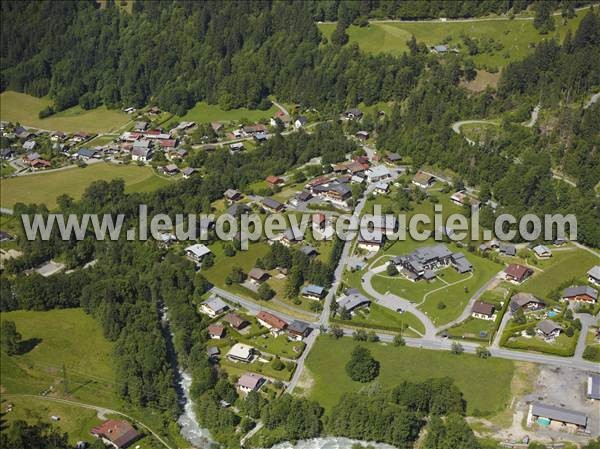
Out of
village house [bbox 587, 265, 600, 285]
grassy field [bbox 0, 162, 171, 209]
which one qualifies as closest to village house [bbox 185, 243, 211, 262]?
grassy field [bbox 0, 162, 171, 209]

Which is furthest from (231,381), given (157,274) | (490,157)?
(490,157)

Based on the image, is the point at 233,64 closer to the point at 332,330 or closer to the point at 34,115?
the point at 34,115

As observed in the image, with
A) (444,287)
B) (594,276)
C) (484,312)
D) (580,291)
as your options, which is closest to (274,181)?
(444,287)

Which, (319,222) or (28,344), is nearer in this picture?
(28,344)

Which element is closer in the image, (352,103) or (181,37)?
(352,103)

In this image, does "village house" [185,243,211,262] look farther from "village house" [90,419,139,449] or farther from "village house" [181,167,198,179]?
"village house" [90,419,139,449]

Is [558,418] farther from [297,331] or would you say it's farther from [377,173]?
[377,173]
